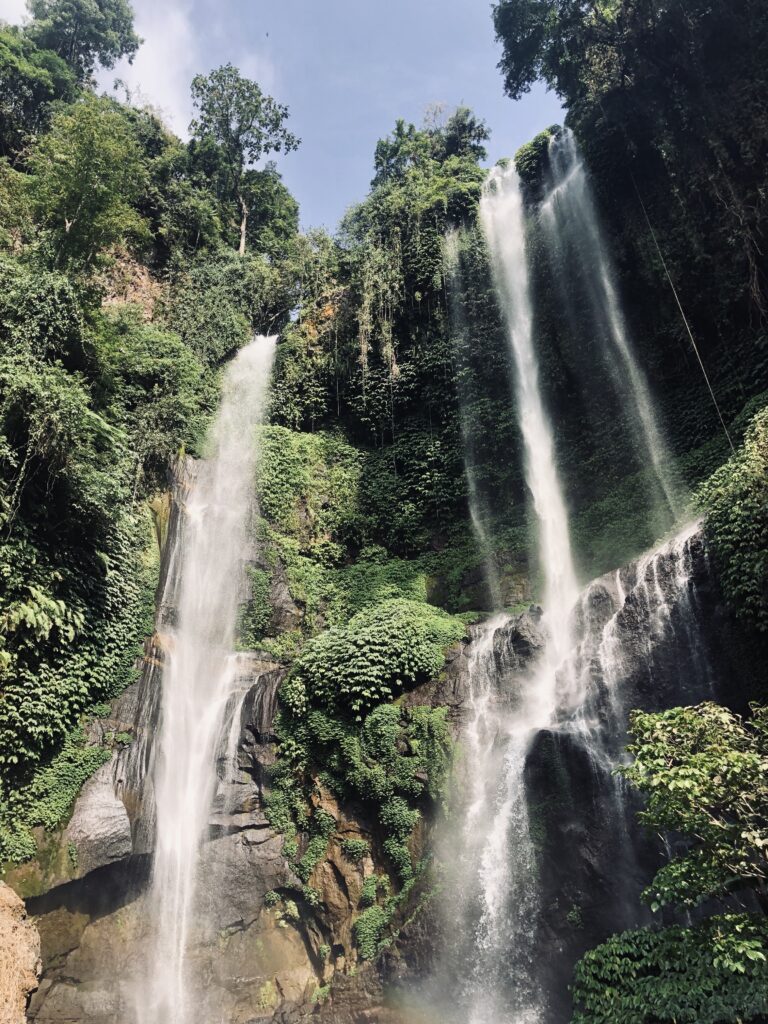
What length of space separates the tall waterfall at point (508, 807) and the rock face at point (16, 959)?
16.8 feet

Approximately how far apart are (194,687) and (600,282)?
15173 millimetres

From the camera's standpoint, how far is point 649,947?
17.9 ft

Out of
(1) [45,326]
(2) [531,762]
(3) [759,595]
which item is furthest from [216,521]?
(3) [759,595]

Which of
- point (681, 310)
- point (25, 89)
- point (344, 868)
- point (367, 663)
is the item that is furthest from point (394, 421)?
point (25, 89)

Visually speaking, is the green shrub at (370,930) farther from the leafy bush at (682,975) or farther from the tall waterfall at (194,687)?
the leafy bush at (682,975)

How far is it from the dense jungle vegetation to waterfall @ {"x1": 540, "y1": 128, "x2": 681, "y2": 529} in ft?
1.47

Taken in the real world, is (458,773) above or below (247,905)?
above

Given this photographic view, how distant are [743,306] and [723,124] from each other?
14.7 ft

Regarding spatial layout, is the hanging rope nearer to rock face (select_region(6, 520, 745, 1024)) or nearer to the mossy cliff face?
rock face (select_region(6, 520, 745, 1024))

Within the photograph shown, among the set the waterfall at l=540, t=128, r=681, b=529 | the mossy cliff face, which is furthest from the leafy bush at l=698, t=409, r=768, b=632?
the mossy cliff face

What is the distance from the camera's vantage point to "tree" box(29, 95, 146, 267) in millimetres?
13594

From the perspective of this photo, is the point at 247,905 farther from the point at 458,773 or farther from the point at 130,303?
the point at 130,303

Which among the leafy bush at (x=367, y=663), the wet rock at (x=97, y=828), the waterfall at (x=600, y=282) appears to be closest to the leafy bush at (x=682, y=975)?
the leafy bush at (x=367, y=663)

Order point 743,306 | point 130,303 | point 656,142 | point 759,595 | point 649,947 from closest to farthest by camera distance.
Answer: point 649,947 → point 759,595 → point 743,306 → point 656,142 → point 130,303
